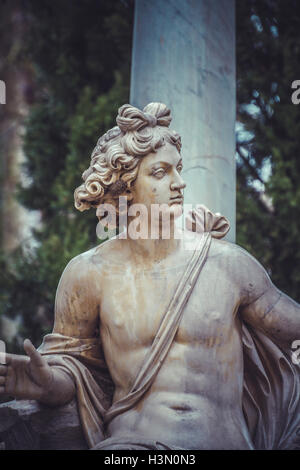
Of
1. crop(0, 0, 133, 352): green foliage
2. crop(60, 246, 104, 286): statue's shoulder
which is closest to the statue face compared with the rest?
crop(60, 246, 104, 286): statue's shoulder

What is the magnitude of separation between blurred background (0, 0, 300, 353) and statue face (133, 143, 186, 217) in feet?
10.4

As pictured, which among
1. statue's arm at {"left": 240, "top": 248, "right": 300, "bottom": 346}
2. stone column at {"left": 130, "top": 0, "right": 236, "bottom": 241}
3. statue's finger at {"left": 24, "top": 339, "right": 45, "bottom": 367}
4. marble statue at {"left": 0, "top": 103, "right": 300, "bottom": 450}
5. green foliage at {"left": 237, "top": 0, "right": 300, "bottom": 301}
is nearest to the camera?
statue's finger at {"left": 24, "top": 339, "right": 45, "bottom": 367}

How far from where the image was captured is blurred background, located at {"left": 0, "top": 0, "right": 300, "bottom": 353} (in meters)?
7.08

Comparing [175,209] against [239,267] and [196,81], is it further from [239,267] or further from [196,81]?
[196,81]

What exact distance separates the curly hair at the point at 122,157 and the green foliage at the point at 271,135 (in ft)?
10.5

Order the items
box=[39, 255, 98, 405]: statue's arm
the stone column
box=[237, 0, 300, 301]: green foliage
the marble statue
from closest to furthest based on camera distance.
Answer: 1. the marble statue
2. box=[39, 255, 98, 405]: statue's arm
3. the stone column
4. box=[237, 0, 300, 301]: green foliage

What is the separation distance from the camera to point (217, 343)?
3441 millimetres

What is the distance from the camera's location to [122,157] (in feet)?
11.6

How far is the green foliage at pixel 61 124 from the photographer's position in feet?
24.3

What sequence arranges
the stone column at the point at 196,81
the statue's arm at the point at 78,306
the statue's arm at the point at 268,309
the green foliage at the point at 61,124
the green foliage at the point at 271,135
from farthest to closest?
1. the green foliage at the point at 61,124
2. the green foliage at the point at 271,135
3. the stone column at the point at 196,81
4. the statue's arm at the point at 78,306
5. the statue's arm at the point at 268,309

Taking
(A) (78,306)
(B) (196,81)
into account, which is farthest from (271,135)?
(A) (78,306)

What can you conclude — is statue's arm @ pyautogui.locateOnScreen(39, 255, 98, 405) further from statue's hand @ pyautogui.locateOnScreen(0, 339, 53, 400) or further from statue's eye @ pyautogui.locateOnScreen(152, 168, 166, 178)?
statue's eye @ pyautogui.locateOnScreen(152, 168, 166, 178)

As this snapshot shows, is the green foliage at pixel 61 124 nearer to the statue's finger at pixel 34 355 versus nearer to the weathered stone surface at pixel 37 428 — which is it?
the weathered stone surface at pixel 37 428

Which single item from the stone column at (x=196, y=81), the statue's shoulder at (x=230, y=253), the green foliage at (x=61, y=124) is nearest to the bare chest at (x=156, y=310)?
the statue's shoulder at (x=230, y=253)
